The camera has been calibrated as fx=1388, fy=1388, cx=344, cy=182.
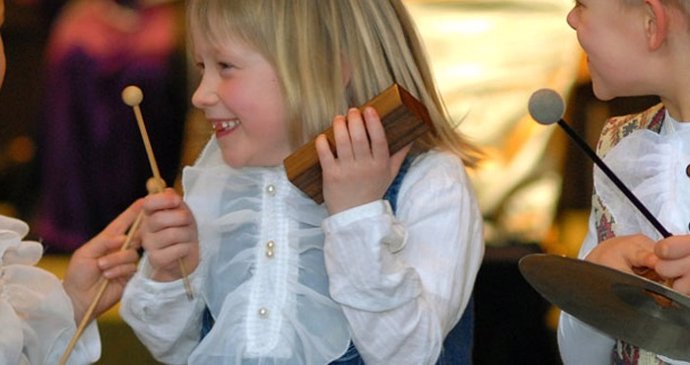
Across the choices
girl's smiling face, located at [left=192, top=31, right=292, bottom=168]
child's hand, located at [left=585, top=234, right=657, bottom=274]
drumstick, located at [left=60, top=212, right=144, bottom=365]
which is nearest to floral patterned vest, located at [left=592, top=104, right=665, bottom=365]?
child's hand, located at [left=585, top=234, right=657, bottom=274]

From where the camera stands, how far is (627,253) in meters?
1.26

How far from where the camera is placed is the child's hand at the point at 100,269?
1500 mm

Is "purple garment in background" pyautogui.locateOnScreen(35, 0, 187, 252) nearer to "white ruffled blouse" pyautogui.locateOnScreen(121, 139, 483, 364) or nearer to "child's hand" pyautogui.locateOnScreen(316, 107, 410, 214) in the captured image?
"white ruffled blouse" pyautogui.locateOnScreen(121, 139, 483, 364)

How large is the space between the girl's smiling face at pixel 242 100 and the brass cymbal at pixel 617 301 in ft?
1.06

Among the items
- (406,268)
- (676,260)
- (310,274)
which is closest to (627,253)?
(676,260)

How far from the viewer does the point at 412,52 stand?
148cm

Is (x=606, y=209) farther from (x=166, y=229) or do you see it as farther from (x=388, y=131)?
(x=166, y=229)

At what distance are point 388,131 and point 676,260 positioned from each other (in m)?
0.30

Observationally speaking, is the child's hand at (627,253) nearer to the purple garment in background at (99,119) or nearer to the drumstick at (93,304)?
the drumstick at (93,304)

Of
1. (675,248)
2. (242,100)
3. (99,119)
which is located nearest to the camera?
(675,248)

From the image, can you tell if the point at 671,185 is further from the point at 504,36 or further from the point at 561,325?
the point at 504,36

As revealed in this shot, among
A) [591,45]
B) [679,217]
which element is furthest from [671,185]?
[591,45]

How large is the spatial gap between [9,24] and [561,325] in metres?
1.36

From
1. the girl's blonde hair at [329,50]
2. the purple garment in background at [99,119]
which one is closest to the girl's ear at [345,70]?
the girl's blonde hair at [329,50]
